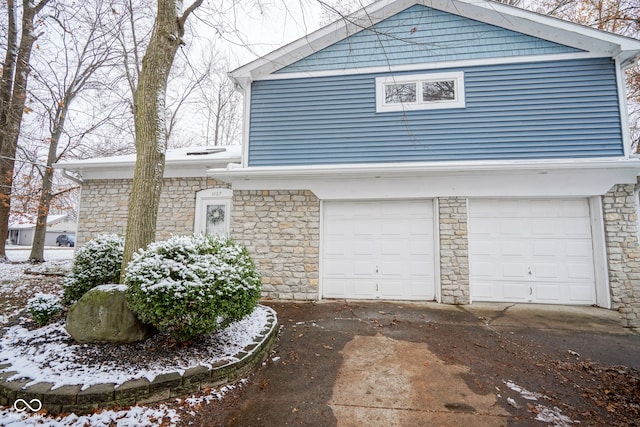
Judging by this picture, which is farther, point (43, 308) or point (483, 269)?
point (483, 269)

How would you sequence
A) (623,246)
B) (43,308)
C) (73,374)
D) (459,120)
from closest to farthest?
(73,374) < (43,308) < (623,246) < (459,120)

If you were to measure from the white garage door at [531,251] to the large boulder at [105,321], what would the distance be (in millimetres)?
5833

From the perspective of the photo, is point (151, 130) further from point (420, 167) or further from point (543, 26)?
point (543, 26)

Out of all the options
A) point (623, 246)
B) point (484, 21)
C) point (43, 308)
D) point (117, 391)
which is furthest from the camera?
point (484, 21)

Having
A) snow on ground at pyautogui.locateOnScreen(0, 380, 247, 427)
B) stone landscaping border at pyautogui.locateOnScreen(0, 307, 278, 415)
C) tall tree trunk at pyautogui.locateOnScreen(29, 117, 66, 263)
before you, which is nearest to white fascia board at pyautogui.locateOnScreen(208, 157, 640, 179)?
stone landscaping border at pyautogui.locateOnScreen(0, 307, 278, 415)

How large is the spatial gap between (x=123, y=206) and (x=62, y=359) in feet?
18.7

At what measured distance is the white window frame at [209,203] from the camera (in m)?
7.45

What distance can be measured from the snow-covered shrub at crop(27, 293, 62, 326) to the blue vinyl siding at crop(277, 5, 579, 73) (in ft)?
19.3

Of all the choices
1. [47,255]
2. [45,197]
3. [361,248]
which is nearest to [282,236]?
[361,248]

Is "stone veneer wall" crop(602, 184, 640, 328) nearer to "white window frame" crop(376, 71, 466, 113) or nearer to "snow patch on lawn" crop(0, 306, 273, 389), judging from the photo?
"white window frame" crop(376, 71, 466, 113)

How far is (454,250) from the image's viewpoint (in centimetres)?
596

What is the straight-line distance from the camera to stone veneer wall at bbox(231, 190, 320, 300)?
631 centimetres

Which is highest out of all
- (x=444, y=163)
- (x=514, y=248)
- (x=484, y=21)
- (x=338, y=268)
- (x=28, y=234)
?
(x=484, y=21)

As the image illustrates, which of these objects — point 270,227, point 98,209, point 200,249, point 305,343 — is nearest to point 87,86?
point 98,209
